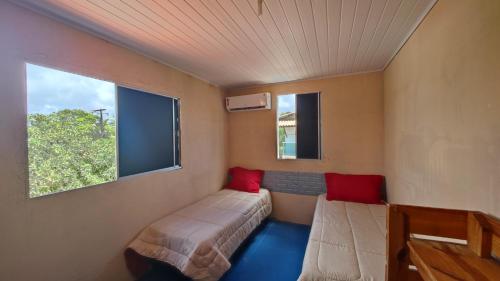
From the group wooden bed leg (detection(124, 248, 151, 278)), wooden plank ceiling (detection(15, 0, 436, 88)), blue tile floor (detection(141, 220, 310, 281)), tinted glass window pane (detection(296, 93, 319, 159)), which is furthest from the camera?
tinted glass window pane (detection(296, 93, 319, 159))

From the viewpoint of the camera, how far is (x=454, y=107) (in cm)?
106

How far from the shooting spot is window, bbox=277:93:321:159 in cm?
297

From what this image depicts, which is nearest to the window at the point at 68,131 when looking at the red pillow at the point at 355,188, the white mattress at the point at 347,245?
the white mattress at the point at 347,245

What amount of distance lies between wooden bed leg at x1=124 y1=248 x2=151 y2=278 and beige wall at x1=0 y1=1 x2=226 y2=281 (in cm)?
6

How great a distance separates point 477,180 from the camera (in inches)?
35.6

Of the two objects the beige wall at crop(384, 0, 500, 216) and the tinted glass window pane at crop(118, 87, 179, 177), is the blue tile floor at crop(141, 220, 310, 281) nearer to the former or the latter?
the tinted glass window pane at crop(118, 87, 179, 177)

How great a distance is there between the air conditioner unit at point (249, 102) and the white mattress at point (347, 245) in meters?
1.71

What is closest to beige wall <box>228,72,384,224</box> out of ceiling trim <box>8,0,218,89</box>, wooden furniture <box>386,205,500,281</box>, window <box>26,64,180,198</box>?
window <box>26,64,180,198</box>

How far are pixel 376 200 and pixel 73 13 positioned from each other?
3.41 m

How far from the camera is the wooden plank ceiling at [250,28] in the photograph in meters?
1.24

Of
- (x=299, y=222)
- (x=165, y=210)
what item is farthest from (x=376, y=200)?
(x=165, y=210)

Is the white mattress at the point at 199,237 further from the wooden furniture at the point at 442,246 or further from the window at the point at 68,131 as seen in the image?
the wooden furniture at the point at 442,246

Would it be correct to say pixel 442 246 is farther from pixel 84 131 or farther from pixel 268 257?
pixel 84 131

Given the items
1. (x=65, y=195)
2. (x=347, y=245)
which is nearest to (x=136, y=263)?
(x=65, y=195)
